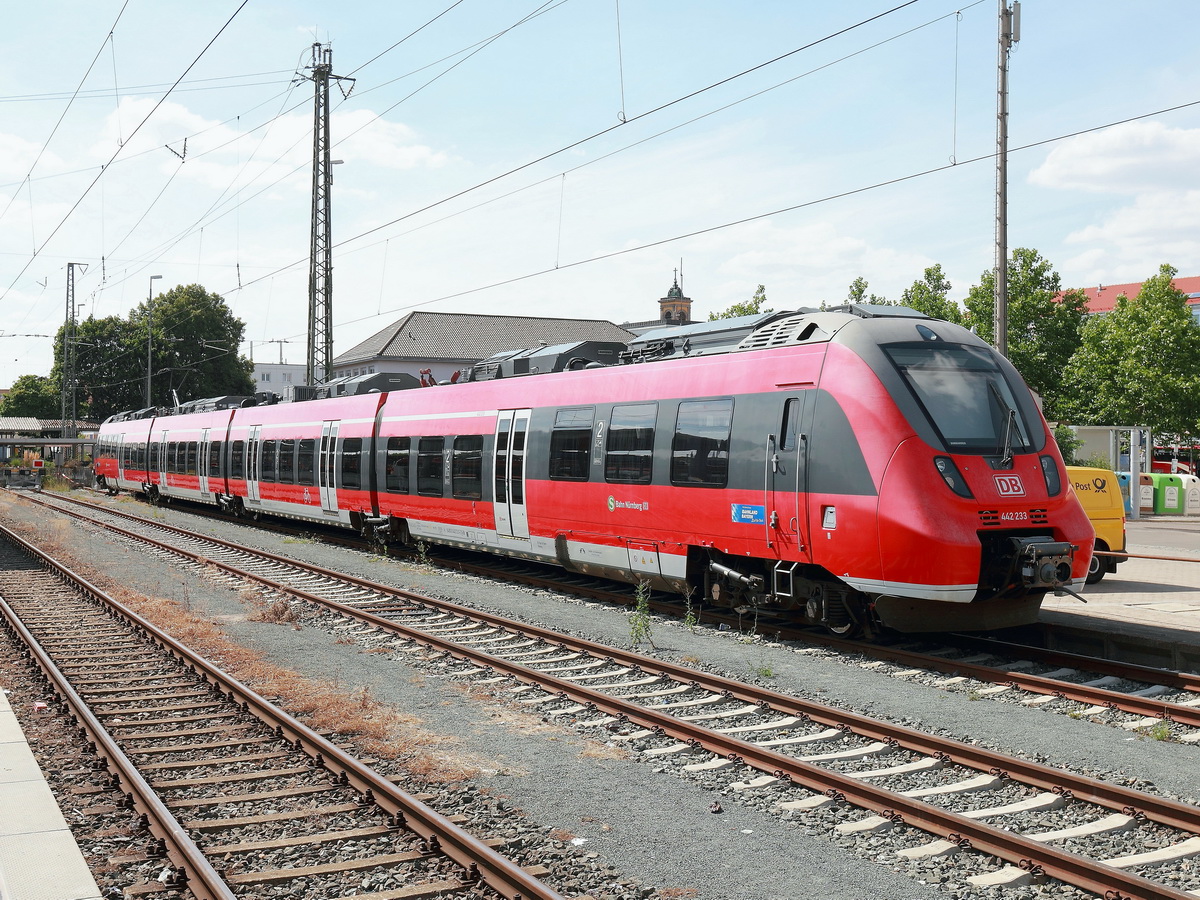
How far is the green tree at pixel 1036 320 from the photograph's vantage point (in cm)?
5566

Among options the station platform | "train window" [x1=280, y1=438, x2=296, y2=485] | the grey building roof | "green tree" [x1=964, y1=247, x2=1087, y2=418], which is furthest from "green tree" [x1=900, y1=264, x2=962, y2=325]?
the station platform

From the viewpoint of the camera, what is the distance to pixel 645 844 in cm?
579

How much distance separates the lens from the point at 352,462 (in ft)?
73.5

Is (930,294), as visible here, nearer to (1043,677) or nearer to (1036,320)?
(1036,320)

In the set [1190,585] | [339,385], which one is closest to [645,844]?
[1190,585]

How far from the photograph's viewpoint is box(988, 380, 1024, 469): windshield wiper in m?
10.2

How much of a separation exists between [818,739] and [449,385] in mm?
12434

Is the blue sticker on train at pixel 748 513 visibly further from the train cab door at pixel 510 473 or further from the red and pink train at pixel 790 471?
the train cab door at pixel 510 473

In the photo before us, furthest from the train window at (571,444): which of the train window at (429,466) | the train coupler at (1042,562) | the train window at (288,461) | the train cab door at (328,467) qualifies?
the train window at (288,461)

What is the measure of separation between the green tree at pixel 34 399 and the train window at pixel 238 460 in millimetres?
70892

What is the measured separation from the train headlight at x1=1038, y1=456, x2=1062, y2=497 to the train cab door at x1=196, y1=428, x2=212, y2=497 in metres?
27.3

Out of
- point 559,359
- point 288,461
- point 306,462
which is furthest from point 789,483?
point 288,461

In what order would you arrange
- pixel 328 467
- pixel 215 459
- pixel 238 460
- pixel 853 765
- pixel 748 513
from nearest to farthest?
pixel 853 765 < pixel 748 513 < pixel 328 467 < pixel 238 460 < pixel 215 459

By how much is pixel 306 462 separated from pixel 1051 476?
18328mm
